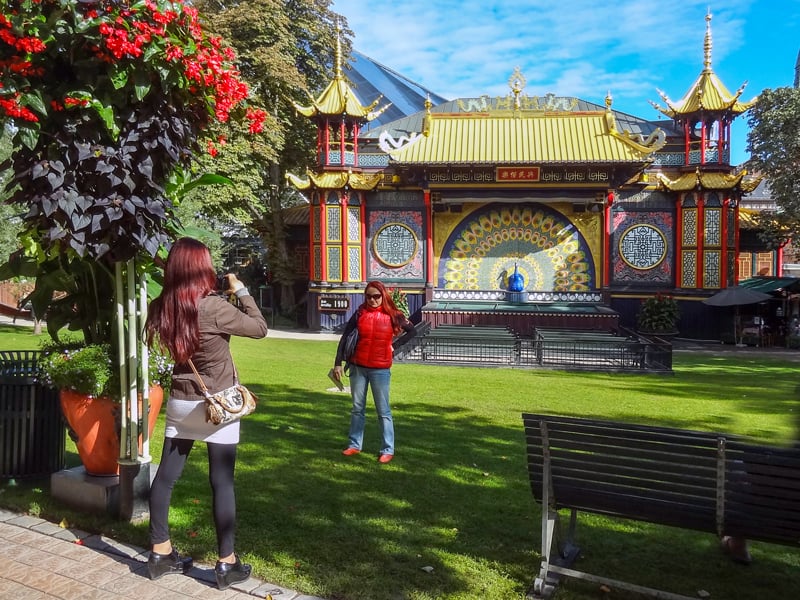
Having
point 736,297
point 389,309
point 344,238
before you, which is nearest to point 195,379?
point 389,309

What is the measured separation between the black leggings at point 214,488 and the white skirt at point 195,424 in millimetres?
49

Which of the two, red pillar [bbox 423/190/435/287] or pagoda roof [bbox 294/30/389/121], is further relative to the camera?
red pillar [bbox 423/190/435/287]

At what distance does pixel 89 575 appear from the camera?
12.4 ft

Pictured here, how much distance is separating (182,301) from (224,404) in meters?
0.63

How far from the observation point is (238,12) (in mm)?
21844

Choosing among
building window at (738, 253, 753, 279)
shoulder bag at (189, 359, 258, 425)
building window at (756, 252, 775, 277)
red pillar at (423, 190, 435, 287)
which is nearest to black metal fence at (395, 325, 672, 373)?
red pillar at (423, 190, 435, 287)

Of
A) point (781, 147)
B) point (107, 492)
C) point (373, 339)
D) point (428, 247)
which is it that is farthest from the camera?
point (428, 247)

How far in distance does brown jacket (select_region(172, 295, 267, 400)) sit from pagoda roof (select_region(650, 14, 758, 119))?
2082cm

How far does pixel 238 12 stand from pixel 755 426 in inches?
800

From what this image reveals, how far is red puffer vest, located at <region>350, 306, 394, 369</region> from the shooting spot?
20.4ft

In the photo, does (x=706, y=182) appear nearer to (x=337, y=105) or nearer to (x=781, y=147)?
(x=781, y=147)

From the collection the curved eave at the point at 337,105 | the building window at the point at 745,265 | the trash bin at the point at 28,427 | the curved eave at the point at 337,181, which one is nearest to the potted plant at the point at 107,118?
the trash bin at the point at 28,427

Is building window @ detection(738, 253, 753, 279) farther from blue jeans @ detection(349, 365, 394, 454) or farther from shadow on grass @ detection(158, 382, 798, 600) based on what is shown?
blue jeans @ detection(349, 365, 394, 454)

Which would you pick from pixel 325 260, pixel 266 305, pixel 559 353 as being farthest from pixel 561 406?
pixel 266 305
